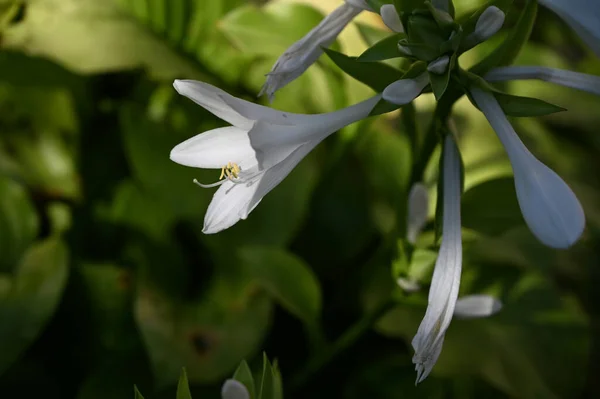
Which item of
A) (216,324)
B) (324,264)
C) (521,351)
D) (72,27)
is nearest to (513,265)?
(521,351)

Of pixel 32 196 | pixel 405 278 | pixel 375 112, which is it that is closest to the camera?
pixel 375 112

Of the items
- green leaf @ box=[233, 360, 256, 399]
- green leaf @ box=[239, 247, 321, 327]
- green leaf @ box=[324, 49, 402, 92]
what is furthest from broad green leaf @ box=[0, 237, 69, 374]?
green leaf @ box=[324, 49, 402, 92]

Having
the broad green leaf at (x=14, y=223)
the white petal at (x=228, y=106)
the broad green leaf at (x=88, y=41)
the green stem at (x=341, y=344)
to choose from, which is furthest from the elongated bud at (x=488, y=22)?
the broad green leaf at (x=14, y=223)

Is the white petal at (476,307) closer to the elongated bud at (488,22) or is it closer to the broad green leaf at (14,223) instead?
the elongated bud at (488,22)

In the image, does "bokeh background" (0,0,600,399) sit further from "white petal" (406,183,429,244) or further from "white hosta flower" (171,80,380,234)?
"white hosta flower" (171,80,380,234)

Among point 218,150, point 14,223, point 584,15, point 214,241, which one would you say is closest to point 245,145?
point 218,150

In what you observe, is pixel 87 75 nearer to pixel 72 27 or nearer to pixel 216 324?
pixel 72 27
